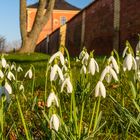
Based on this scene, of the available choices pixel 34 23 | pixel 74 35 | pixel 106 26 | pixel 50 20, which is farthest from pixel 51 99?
pixel 50 20

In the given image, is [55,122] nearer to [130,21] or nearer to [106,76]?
[106,76]

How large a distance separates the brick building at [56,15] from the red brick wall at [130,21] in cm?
4280

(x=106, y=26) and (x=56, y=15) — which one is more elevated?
(x=56, y=15)

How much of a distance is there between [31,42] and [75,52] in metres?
6.07

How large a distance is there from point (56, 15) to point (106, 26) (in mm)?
43294

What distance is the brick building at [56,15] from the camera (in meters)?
63.5

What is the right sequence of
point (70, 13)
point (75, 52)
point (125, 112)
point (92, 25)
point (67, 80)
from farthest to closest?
point (70, 13) → point (75, 52) → point (92, 25) → point (125, 112) → point (67, 80)

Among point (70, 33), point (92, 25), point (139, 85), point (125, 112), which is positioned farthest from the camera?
point (70, 33)

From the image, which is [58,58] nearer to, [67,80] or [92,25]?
[67,80]

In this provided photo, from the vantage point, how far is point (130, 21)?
19.2 m

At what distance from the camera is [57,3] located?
224 feet

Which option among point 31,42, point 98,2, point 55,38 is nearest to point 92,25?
point 98,2

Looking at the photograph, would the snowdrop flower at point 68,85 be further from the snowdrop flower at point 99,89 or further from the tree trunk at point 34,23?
the tree trunk at point 34,23

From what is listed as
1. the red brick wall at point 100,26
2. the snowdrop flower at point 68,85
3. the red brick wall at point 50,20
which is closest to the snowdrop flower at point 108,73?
the snowdrop flower at point 68,85
